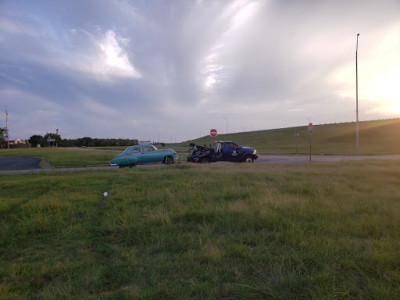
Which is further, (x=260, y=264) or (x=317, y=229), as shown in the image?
(x=317, y=229)

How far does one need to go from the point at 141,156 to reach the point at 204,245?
1456 centimetres

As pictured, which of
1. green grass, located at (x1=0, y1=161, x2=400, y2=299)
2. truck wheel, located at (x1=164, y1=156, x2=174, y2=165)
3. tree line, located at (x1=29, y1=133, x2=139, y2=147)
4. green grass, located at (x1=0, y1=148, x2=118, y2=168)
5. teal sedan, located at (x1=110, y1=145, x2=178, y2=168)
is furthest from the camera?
tree line, located at (x1=29, y1=133, x2=139, y2=147)

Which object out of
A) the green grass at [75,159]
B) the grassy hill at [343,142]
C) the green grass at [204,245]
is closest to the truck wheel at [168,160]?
the green grass at [75,159]

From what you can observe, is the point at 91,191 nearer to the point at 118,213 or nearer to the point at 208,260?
the point at 118,213

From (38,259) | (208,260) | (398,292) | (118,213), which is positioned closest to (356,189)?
(398,292)

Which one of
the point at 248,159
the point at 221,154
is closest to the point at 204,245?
the point at 221,154

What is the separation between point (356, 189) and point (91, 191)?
29.4 ft

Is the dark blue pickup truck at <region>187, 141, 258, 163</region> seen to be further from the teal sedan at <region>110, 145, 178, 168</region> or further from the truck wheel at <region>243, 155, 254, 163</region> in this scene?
the teal sedan at <region>110, 145, 178, 168</region>

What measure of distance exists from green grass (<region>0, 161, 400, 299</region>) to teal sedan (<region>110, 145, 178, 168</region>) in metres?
9.62

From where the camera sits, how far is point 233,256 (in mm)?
3928

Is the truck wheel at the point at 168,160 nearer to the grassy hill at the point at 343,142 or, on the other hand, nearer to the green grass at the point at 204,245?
the green grass at the point at 204,245

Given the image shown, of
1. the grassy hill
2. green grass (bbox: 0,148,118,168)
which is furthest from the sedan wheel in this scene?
the grassy hill

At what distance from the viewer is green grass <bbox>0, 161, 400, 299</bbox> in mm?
3133

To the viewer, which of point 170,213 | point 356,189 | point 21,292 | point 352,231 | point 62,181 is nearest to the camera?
point 21,292
